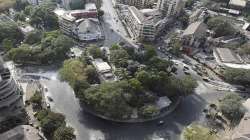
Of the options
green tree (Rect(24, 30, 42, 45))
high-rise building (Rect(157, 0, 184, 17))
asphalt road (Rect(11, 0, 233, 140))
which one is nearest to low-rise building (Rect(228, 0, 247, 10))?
high-rise building (Rect(157, 0, 184, 17))

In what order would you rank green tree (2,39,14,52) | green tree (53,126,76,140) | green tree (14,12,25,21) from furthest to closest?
1. green tree (14,12,25,21)
2. green tree (2,39,14,52)
3. green tree (53,126,76,140)

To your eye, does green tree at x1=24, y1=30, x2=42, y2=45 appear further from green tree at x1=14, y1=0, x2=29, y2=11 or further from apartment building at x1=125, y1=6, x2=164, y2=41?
apartment building at x1=125, y1=6, x2=164, y2=41

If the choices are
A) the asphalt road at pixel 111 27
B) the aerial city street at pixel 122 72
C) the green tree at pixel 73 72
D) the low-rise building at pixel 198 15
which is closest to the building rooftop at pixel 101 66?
the aerial city street at pixel 122 72

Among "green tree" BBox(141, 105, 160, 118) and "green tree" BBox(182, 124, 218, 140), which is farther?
"green tree" BBox(141, 105, 160, 118)

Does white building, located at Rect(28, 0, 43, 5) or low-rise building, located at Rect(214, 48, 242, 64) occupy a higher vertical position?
white building, located at Rect(28, 0, 43, 5)

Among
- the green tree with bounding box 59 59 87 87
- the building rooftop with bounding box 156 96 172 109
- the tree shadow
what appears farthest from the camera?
the building rooftop with bounding box 156 96 172 109

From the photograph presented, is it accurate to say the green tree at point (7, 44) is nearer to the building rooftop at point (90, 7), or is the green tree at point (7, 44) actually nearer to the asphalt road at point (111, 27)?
the asphalt road at point (111, 27)
